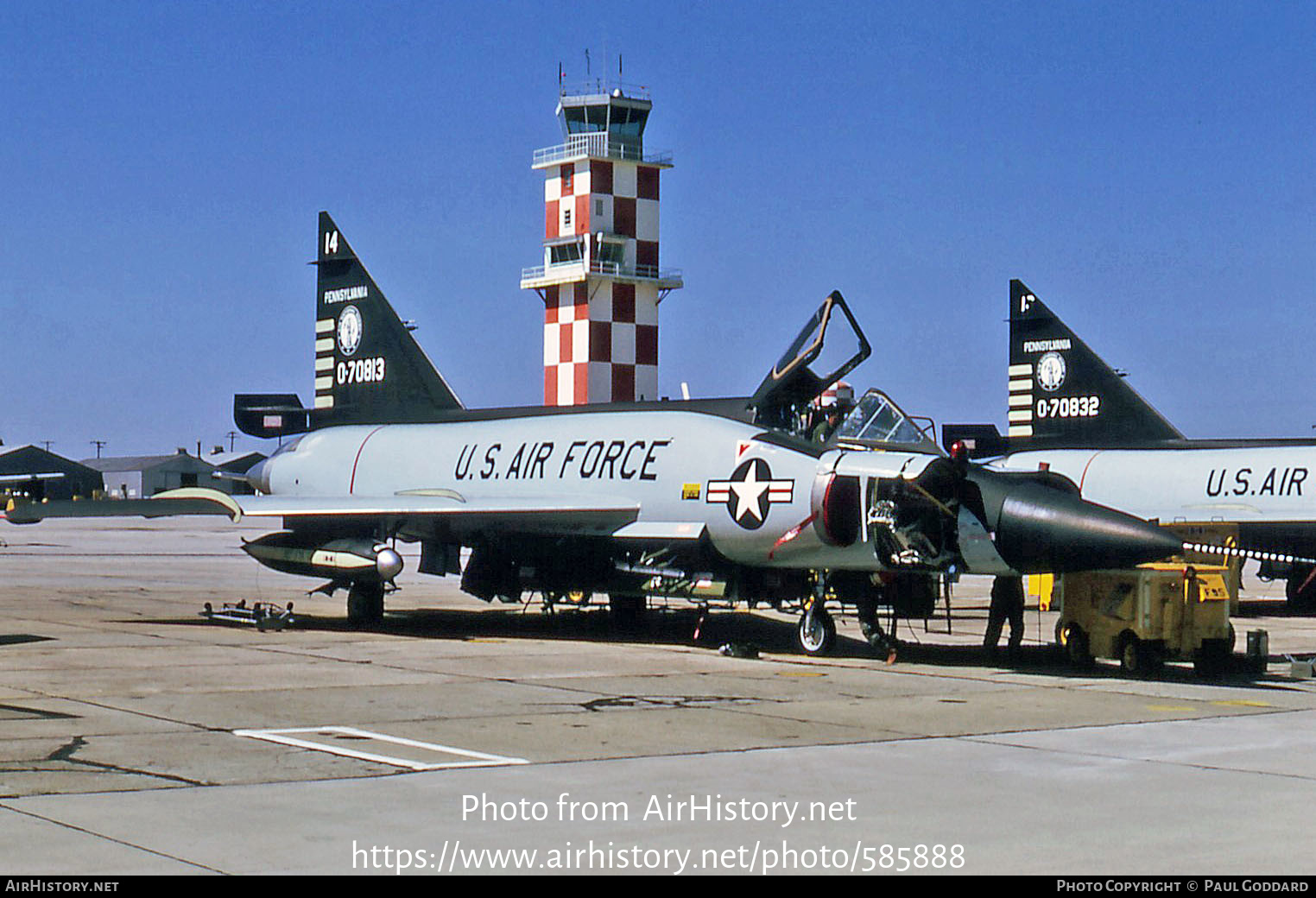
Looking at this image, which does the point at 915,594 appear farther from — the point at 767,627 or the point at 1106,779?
the point at 1106,779

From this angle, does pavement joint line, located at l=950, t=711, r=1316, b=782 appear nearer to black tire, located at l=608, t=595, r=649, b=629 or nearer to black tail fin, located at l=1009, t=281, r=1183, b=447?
black tire, located at l=608, t=595, r=649, b=629

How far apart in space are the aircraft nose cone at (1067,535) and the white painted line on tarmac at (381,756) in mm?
6024

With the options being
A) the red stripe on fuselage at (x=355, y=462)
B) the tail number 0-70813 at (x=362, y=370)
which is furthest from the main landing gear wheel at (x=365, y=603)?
the tail number 0-70813 at (x=362, y=370)

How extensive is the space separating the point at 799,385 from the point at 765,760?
787 cm

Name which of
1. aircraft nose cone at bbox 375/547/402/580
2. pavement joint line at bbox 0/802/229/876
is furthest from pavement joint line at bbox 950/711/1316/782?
aircraft nose cone at bbox 375/547/402/580

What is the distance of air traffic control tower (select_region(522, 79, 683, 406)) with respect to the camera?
56125 mm

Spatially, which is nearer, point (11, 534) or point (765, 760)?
point (765, 760)

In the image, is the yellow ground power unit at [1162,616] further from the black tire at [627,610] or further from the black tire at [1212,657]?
the black tire at [627,610]

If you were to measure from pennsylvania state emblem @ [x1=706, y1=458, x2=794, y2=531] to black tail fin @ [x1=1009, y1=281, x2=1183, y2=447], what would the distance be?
1397 centimetres

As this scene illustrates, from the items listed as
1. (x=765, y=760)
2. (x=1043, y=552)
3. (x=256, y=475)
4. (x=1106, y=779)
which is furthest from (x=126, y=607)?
(x=1106, y=779)

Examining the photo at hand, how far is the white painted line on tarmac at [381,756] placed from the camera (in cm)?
875

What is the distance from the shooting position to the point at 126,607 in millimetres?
21734
